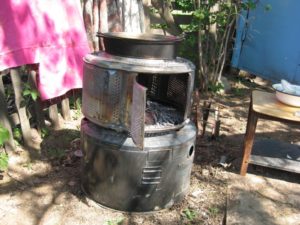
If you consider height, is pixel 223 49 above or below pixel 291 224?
above

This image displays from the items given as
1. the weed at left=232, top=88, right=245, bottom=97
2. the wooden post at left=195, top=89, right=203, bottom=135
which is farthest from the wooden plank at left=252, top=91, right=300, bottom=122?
the weed at left=232, top=88, right=245, bottom=97

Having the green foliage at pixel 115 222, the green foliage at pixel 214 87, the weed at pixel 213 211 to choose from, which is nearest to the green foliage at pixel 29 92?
the green foliage at pixel 115 222

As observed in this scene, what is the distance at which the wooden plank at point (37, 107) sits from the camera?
3.54 metres

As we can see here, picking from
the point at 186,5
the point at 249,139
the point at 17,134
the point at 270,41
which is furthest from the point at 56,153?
the point at 270,41

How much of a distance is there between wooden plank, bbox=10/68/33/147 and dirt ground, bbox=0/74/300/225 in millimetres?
151

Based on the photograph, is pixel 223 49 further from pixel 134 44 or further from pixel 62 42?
pixel 134 44

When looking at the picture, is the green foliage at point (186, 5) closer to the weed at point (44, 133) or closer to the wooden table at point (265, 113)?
the wooden table at point (265, 113)

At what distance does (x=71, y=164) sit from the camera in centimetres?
367

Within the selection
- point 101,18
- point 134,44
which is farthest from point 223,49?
point 134,44

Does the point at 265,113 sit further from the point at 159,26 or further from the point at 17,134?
the point at 159,26

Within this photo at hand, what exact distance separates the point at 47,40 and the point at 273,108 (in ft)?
7.62

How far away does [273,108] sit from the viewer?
132 inches

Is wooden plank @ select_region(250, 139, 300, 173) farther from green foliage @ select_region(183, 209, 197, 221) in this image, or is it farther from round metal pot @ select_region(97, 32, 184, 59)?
round metal pot @ select_region(97, 32, 184, 59)

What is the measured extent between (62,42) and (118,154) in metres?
1.52
